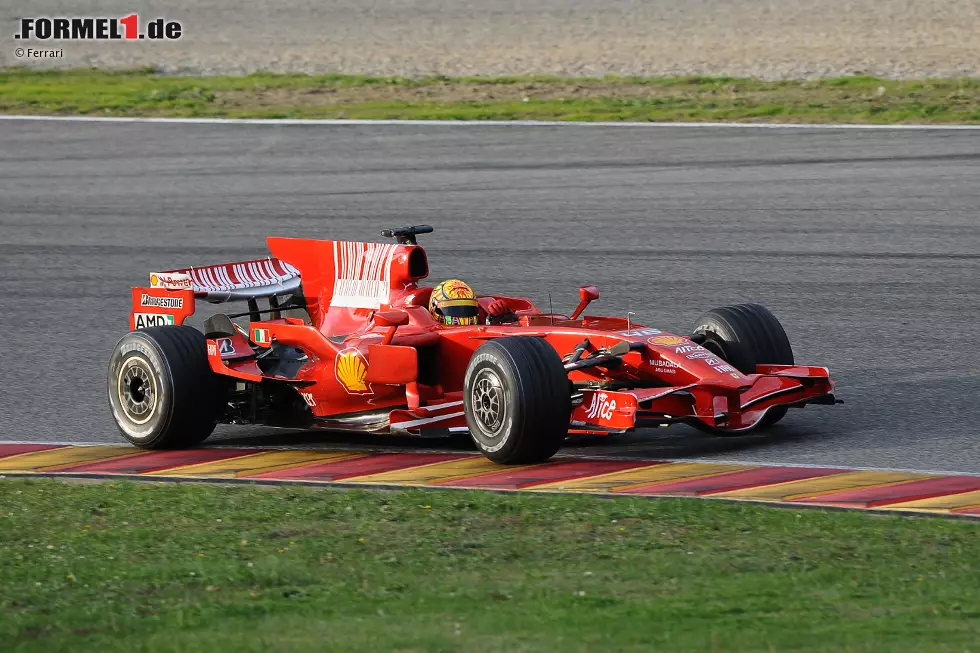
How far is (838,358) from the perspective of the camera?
1192 cm

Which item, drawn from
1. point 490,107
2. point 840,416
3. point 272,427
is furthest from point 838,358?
point 490,107

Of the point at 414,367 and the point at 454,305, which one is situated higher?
the point at 454,305

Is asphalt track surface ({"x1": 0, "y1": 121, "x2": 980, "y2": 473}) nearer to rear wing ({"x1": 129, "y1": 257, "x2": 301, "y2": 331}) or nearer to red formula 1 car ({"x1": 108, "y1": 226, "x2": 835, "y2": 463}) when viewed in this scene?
red formula 1 car ({"x1": 108, "y1": 226, "x2": 835, "y2": 463})

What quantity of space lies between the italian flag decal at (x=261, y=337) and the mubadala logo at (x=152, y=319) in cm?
52

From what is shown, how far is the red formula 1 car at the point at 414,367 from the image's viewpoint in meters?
8.83

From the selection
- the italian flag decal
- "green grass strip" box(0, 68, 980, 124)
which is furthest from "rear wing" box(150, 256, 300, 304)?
"green grass strip" box(0, 68, 980, 124)

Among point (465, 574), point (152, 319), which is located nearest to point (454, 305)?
point (152, 319)

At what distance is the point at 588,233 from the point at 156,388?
315 inches

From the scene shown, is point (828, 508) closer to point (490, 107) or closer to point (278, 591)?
point (278, 591)

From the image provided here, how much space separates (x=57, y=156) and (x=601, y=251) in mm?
8652

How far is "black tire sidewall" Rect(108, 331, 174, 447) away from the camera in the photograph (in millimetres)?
9617

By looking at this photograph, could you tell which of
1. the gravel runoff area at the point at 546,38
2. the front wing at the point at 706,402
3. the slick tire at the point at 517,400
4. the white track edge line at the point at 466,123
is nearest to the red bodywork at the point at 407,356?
the front wing at the point at 706,402

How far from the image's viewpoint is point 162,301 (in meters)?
10.4

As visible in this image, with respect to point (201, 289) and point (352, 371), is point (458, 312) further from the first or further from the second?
point (201, 289)
